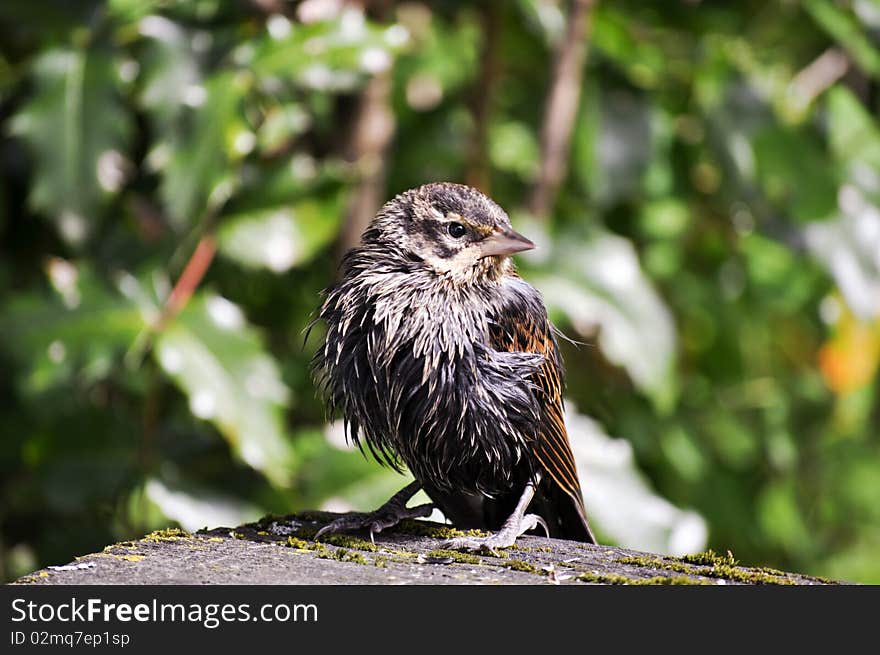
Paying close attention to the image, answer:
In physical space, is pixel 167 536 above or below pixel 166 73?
below

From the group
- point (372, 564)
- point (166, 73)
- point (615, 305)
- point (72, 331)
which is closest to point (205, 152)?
point (166, 73)

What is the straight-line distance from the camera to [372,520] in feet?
4.97

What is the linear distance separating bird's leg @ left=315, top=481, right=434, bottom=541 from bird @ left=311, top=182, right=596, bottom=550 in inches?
2.0

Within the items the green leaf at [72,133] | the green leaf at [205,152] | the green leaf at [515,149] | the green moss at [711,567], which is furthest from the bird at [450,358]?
the green leaf at [515,149]

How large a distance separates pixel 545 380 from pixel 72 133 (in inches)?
75.7

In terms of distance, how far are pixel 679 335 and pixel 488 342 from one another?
291 centimetres

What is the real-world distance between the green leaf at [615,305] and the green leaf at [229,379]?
2.29 feet

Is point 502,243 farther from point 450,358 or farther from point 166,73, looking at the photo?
point 166,73

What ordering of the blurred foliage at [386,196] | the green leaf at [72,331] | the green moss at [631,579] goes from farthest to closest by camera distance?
the blurred foliage at [386,196]
the green leaf at [72,331]
the green moss at [631,579]

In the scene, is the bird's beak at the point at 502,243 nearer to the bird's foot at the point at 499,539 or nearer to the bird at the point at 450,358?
the bird at the point at 450,358

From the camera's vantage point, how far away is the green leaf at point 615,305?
9.12 ft

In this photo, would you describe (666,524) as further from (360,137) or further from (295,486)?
(360,137)

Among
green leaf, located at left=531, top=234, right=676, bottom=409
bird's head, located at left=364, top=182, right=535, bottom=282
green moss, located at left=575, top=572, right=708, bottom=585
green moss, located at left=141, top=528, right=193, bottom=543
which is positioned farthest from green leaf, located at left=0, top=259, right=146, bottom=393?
green moss, located at left=575, top=572, right=708, bottom=585

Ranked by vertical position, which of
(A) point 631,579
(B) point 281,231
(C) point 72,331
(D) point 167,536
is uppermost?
(B) point 281,231
